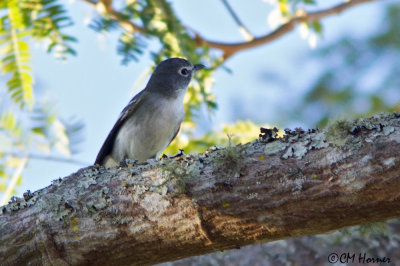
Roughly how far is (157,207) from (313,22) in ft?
12.7

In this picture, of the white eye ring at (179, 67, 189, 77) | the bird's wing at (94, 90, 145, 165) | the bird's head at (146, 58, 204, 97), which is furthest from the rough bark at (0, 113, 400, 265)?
the white eye ring at (179, 67, 189, 77)

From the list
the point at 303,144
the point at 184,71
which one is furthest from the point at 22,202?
the point at 184,71

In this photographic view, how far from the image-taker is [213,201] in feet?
11.0

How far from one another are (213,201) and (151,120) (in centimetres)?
309

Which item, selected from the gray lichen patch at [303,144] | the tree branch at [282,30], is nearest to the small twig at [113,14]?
the tree branch at [282,30]

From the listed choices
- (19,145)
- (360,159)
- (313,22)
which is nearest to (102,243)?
(360,159)

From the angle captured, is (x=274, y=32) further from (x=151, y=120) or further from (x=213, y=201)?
(x=213, y=201)

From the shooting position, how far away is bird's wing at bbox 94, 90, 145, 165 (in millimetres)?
6488

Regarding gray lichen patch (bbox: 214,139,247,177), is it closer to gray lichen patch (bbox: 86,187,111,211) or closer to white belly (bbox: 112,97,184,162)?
gray lichen patch (bbox: 86,187,111,211)

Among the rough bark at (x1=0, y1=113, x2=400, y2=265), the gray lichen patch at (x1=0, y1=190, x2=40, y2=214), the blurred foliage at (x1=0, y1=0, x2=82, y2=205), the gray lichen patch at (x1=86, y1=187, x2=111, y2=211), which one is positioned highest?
the blurred foliage at (x1=0, y1=0, x2=82, y2=205)

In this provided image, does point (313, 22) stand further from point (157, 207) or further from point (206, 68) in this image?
point (157, 207)

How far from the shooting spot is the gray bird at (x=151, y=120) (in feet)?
20.6

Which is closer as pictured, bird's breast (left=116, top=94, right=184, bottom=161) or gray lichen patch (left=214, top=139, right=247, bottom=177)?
gray lichen patch (left=214, top=139, right=247, bottom=177)

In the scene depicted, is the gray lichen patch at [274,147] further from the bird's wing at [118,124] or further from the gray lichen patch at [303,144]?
the bird's wing at [118,124]
